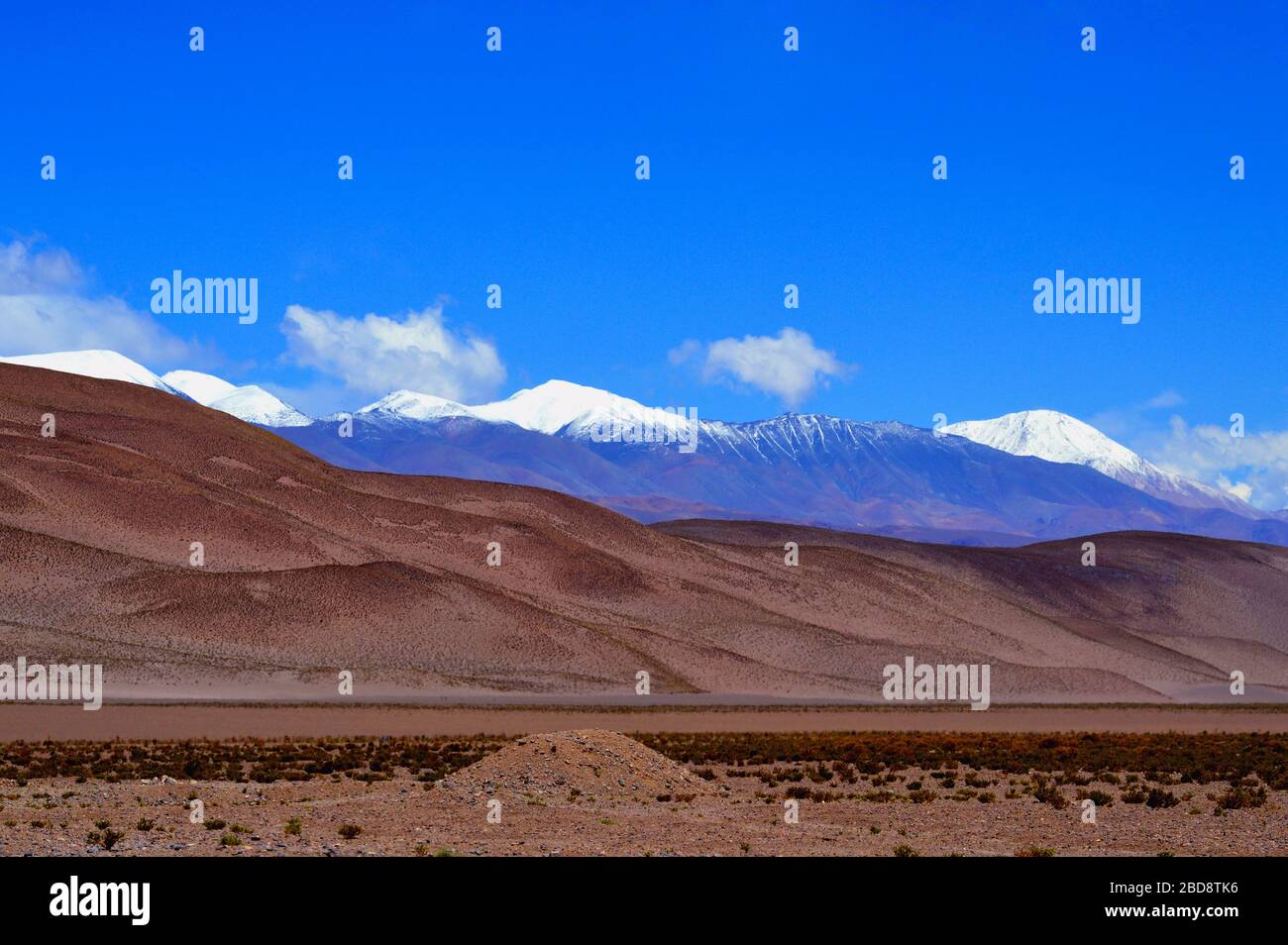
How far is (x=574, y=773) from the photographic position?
2994 centimetres

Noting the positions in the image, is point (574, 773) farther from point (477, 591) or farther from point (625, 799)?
point (477, 591)

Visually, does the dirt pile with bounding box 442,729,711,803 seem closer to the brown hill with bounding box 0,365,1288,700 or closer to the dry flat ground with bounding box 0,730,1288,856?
the dry flat ground with bounding box 0,730,1288,856

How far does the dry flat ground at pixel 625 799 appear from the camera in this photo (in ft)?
72.4

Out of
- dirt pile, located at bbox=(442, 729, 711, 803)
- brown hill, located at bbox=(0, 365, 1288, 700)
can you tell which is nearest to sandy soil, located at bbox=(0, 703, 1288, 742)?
brown hill, located at bbox=(0, 365, 1288, 700)

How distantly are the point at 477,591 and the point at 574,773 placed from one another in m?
67.2

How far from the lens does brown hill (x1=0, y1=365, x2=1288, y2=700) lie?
272 ft

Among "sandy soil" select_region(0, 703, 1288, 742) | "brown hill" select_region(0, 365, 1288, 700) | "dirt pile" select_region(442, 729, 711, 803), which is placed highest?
"brown hill" select_region(0, 365, 1288, 700)

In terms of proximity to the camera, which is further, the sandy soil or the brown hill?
the brown hill

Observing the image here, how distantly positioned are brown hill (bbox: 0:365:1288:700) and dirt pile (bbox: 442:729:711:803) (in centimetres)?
4528

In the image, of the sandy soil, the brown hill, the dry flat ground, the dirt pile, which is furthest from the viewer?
the brown hill

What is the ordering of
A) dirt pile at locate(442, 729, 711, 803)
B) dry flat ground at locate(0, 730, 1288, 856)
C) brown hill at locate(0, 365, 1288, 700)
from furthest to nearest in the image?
brown hill at locate(0, 365, 1288, 700), dirt pile at locate(442, 729, 711, 803), dry flat ground at locate(0, 730, 1288, 856)

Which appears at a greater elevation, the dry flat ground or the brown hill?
the brown hill
